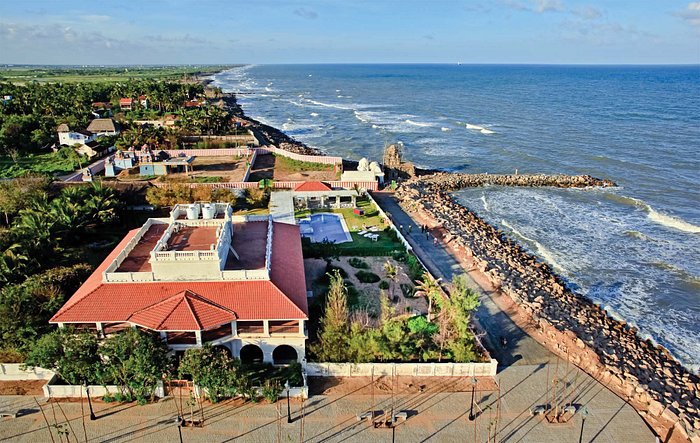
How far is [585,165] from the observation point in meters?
67.9

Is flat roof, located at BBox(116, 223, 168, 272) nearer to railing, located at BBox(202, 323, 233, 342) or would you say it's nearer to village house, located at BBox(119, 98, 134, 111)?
railing, located at BBox(202, 323, 233, 342)

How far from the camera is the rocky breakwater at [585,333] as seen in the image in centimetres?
2148

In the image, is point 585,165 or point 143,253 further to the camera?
point 585,165

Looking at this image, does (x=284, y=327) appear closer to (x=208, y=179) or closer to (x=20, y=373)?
(x=20, y=373)

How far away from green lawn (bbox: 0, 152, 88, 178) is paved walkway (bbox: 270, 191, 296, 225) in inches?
1045

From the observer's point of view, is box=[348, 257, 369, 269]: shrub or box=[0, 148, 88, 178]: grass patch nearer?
box=[348, 257, 369, 269]: shrub

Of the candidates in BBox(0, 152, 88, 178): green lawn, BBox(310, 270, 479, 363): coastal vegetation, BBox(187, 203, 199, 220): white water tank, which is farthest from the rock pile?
BBox(0, 152, 88, 178): green lawn

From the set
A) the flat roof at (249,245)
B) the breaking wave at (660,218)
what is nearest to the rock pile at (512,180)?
the breaking wave at (660,218)

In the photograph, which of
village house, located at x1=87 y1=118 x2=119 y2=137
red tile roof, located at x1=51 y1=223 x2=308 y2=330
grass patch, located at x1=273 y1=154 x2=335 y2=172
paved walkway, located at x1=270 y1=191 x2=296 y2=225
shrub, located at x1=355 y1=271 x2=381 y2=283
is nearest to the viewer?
red tile roof, located at x1=51 y1=223 x2=308 y2=330

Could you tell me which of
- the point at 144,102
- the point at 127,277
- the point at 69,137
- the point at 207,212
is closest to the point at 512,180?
the point at 207,212

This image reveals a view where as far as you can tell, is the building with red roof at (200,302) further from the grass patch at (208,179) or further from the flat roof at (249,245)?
the grass patch at (208,179)

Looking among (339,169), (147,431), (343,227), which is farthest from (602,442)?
(339,169)

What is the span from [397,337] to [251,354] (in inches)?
262

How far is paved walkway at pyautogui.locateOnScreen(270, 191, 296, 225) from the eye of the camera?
127 feet
